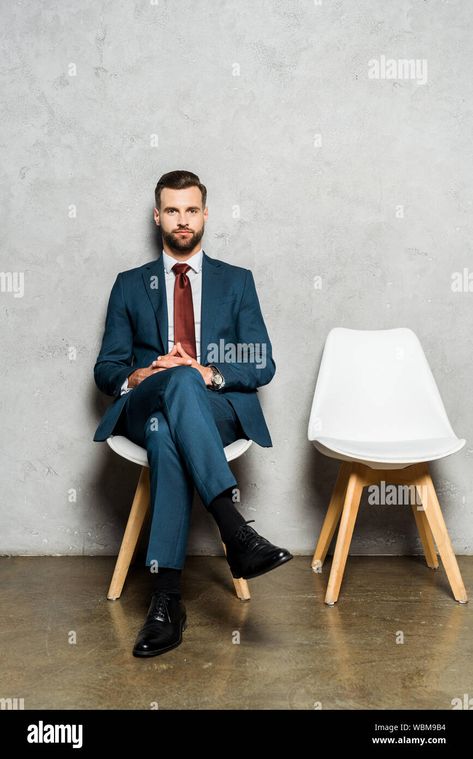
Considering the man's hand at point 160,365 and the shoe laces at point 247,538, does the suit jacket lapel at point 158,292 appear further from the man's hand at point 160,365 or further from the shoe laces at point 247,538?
the shoe laces at point 247,538

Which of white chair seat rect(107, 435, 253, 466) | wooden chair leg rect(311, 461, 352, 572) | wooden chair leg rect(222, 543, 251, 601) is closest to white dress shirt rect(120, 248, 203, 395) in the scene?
white chair seat rect(107, 435, 253, 466)

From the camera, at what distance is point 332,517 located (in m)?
2.82

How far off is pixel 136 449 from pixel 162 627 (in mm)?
608

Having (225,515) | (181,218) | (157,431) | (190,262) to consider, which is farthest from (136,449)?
(181,218)

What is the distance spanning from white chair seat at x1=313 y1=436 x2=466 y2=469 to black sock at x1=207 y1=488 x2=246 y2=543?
492 mm

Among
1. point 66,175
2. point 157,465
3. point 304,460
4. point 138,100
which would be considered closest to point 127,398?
point 157,465

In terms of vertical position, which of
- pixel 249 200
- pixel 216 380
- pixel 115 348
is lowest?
pixel 216 380

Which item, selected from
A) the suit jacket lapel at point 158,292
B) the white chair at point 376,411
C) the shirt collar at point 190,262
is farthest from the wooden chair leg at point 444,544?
the shirt collar at point 190,262

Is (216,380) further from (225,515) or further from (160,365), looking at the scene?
(225,515)

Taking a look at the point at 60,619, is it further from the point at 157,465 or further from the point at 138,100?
the point at 138,100

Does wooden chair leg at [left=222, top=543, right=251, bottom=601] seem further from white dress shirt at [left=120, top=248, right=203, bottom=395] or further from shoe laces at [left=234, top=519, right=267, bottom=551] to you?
white dress shirt at [left=120, top=248, right=203, bottom=395]

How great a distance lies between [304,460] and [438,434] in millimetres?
610

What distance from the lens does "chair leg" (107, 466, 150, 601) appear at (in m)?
2.48
